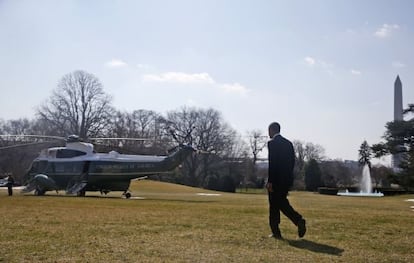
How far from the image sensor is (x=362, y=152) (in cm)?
Answer: 11838

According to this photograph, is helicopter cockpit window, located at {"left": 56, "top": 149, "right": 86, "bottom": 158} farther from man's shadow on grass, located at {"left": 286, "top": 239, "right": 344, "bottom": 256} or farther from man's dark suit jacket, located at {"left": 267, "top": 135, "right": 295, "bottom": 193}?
man's shadow on grass, located at {"left": 286, "top": 239, "right": 344, "bottom": 256}

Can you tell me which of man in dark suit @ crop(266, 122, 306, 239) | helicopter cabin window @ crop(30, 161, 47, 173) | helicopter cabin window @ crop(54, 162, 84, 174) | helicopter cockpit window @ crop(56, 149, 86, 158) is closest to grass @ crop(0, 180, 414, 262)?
man in dark suit @ crop(266, 122, 306, 239)

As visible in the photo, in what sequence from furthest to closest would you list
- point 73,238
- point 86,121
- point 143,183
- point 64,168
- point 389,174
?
point 86,121
point 143,183
point 389,174
point 64,168
point 73,238

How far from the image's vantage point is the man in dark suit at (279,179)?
350 inches

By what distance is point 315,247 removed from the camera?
25.8ft

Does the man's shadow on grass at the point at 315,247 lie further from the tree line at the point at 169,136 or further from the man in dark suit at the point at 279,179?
the tree line at the point at 169,136

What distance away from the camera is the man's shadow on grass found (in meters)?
7.47

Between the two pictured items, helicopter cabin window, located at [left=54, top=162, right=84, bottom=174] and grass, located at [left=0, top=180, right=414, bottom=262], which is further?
helicopter cabin window, located at [left=54, top=162, right=84, bottom=174]

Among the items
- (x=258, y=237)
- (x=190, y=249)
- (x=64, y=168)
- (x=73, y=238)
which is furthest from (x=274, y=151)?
(x=64, y=168)

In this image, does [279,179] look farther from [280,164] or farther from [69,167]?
[69,167]

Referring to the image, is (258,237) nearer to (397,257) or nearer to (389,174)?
(397,257)

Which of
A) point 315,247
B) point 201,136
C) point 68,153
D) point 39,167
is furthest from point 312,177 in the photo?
point 315,247

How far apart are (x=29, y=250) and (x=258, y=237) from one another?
3739 millimetres

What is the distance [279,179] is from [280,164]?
264mm
